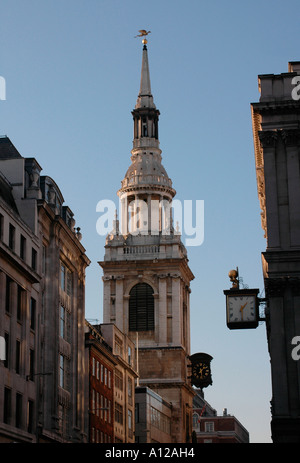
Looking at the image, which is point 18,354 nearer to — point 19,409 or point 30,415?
point 19,409

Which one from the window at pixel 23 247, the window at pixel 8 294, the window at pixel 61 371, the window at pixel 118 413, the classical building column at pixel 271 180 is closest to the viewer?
the classical building column at pixel 271 180

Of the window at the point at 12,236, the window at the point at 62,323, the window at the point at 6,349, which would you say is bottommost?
the window at the point at 6,349

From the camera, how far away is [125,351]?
124m

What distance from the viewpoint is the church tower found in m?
153

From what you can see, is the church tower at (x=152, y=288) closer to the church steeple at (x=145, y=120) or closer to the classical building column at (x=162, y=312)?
the classical building column at (x=162, y=312)

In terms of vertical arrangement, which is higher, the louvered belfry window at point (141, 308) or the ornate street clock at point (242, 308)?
the louvered belfry window at point (141, 308)

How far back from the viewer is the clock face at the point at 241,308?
61.7m

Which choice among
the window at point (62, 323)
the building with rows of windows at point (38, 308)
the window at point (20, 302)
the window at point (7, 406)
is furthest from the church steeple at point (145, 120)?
the window at point (7, 406)

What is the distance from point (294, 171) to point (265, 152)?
2.32m

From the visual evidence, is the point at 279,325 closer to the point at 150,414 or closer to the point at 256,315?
the point at 256,315

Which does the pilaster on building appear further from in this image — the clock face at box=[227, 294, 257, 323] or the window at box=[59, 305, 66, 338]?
the window at box=[59, 305, 66, 338]

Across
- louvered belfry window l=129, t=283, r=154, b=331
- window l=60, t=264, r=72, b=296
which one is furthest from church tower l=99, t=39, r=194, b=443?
window l=60, t=264, r=72, b=296

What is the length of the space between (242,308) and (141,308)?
3703 inches

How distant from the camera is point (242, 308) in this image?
61.8m
